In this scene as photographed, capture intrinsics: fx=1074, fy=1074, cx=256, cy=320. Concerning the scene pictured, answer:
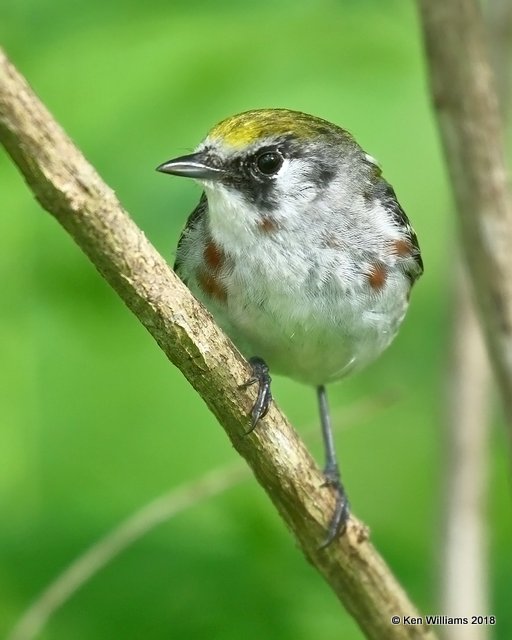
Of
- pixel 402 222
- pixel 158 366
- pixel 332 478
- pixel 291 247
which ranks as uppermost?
pixel 158 366

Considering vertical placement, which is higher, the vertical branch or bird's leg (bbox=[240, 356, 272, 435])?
the vertical branch

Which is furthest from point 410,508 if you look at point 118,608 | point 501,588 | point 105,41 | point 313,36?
point 105,41

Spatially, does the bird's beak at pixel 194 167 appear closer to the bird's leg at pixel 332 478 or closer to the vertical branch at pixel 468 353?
the vertical branch at pixel 468 353

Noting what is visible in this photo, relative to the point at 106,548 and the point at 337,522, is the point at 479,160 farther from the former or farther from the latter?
the point at 106,548

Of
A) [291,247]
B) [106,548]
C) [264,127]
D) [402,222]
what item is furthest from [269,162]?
[106,548]

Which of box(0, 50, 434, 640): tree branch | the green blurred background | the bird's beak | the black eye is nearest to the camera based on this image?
box(0, 50, 434, 640): tree branch

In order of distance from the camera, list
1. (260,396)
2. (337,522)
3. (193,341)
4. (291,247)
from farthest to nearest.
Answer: (291,247), (337,522), (260,396), (193,341)

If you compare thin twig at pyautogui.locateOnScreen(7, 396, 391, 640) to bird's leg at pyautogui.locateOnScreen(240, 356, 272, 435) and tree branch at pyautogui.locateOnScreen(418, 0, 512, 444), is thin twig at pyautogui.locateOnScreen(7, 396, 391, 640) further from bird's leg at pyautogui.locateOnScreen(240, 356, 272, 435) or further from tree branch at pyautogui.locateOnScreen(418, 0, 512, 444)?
tree branch at pyautogui.locateOnScreen(418, 0, 512, 444)

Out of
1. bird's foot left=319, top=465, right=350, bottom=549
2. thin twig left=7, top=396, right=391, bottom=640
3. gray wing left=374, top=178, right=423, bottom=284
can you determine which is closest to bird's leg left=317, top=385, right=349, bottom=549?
bird's foot left=319, top=465, right=350, bottom=549

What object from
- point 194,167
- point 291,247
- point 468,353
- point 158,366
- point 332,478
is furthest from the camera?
point 158,366
